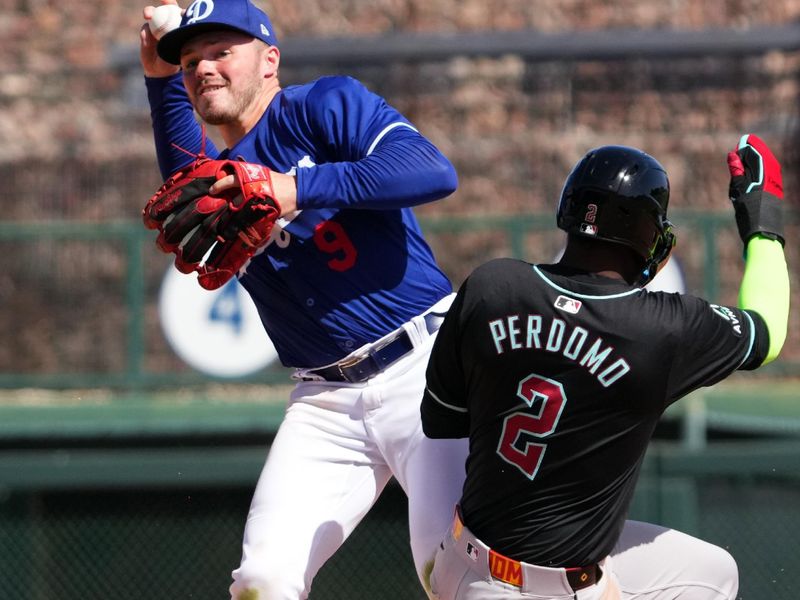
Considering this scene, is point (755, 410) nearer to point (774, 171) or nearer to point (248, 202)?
point (774, 171)

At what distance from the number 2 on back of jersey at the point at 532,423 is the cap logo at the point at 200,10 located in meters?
1.53

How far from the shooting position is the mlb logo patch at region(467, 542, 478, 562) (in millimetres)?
3287

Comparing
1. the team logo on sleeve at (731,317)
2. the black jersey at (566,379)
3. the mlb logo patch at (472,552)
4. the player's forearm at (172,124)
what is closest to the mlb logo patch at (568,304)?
the black jersey at (566,379)

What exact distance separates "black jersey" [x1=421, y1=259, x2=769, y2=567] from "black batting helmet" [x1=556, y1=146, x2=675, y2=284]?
125 mm

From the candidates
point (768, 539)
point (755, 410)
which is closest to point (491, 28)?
point (755, 410)

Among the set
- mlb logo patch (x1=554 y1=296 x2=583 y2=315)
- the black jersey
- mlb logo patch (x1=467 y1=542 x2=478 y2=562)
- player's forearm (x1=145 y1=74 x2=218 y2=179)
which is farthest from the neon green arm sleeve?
player's forearm (x1=145 y1=74 x2=218 y2=179)

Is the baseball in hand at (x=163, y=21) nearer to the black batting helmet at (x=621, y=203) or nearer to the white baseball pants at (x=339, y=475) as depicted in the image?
the white baseball pants at (x=339, y=475)

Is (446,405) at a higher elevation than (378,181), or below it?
below

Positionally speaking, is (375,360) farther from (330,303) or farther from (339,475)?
(339,475)

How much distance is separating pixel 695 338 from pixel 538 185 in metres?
8.71

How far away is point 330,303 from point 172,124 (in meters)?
0.85

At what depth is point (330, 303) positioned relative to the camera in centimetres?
394

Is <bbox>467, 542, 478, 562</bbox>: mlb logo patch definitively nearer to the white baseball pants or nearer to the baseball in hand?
the white baseball pants

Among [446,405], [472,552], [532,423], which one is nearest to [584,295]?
[532,423]
